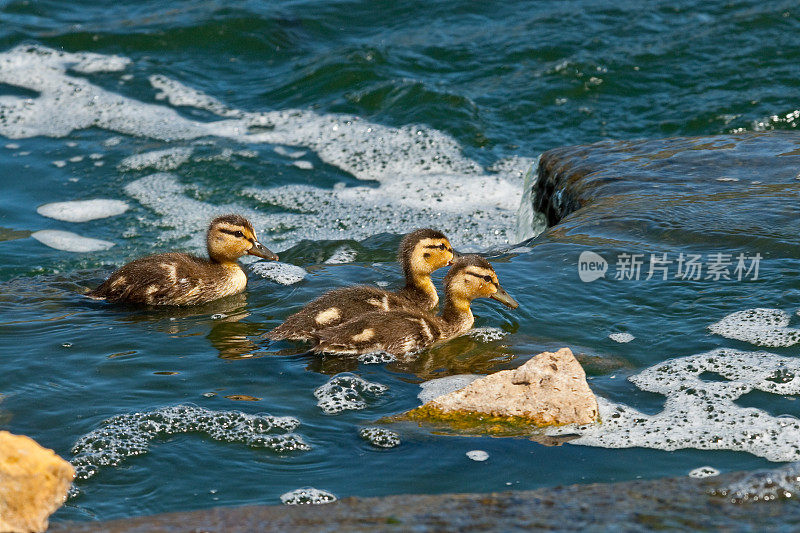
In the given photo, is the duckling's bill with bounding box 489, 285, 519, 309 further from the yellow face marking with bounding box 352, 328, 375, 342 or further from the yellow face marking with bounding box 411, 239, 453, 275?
the yellow face marking with bounding box 352, 328, 375, 342

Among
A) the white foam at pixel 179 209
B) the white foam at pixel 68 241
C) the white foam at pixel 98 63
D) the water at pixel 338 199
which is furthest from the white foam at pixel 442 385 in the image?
the white foam at pixel 98 63

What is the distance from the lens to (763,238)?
300 inches

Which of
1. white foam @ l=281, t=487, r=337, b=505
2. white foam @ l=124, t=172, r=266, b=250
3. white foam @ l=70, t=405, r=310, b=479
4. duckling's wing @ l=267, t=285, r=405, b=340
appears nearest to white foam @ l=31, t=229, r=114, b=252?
white foam @ l=124, t=172, r=266, b=250

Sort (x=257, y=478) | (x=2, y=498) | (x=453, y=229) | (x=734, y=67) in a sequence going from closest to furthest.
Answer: (x=2, y=498)
(x=257, y=478)
(x=453, y=229)
(x=734, y=67)

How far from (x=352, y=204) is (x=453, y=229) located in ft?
4.48

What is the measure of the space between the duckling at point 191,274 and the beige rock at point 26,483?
13.6ft

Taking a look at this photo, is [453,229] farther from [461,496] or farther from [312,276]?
[461,496]

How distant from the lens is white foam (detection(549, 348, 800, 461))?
5.25 meters

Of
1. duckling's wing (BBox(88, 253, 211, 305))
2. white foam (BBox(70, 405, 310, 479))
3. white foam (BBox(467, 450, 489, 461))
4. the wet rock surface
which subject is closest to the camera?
white foam (BBox(467, 450, 489, 461))

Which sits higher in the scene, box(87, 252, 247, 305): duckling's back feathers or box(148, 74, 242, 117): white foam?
box(148, 74, 242, 117): white foam

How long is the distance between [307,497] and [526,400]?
1.39 metres

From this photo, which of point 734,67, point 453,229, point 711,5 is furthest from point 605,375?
point 711,5

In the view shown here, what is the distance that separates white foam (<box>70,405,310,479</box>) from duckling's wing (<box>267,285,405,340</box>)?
1133 mm

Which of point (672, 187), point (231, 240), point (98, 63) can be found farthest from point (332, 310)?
point (98, 63)
